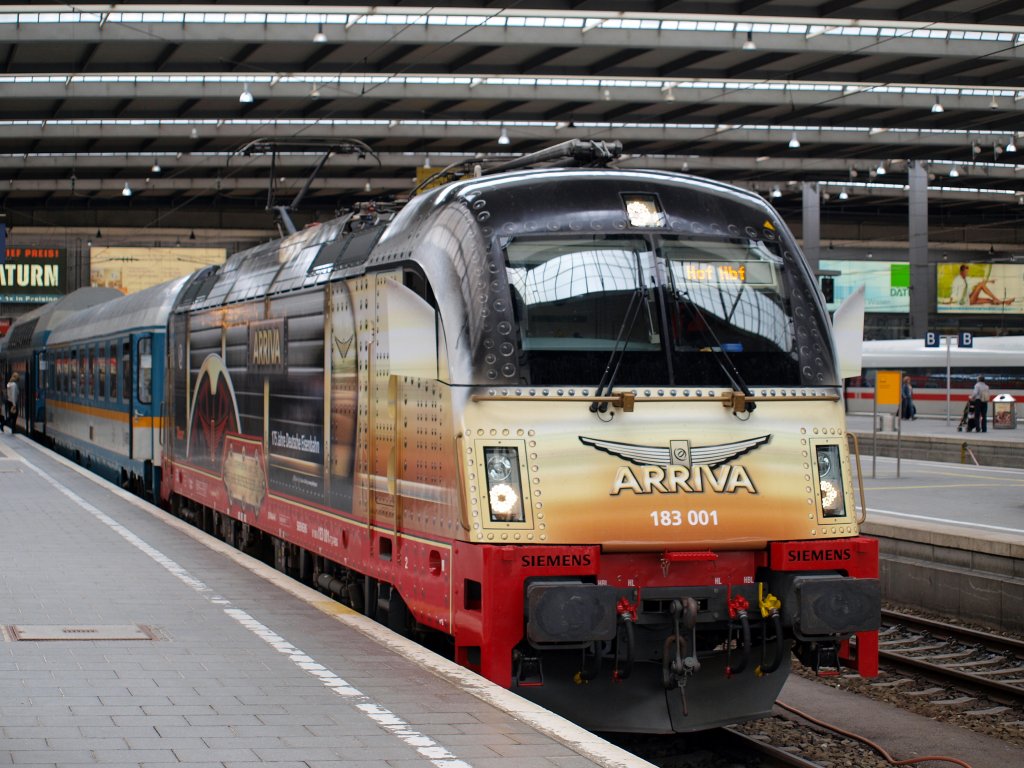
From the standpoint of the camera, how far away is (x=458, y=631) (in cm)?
774

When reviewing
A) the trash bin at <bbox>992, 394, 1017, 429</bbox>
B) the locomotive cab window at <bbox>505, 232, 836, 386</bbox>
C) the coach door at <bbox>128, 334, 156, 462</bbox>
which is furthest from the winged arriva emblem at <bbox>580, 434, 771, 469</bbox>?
the trash bin at <bbox>992, 394, 1017, 429</bbox>

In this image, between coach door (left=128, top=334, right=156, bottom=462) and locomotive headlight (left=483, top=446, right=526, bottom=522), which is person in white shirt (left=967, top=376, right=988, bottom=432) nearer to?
coach door (left=128, top=334, right=156, bottom=462)

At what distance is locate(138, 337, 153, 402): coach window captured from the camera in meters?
18.9

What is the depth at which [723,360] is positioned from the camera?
8016 millimetres

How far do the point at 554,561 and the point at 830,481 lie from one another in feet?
5.95

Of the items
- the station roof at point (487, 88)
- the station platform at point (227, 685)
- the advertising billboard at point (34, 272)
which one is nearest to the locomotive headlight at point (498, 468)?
the station platform at point (227, 685)

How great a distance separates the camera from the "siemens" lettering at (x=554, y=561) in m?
7.41

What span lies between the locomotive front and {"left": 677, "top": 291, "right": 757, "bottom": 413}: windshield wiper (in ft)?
0.04

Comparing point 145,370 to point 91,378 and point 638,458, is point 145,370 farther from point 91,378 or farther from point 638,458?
point 638,458

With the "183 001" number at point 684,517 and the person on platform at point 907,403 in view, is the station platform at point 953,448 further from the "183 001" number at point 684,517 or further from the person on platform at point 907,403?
the "183 001" number at point 684,517

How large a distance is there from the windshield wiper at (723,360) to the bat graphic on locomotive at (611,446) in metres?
0.01

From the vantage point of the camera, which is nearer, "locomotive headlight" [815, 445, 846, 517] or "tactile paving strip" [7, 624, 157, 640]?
"locomotive headlight" [815, 445, 846, 517]

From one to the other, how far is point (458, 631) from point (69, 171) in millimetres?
43809

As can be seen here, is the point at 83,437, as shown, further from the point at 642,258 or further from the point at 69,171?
the point at 69,171
